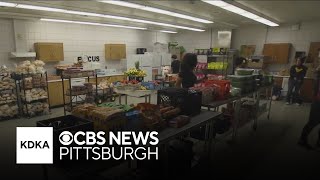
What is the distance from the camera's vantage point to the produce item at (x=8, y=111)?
5.80 meters

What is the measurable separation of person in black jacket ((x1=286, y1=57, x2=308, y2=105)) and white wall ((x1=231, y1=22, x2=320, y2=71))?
108 centimetres

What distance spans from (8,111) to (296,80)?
8.99m

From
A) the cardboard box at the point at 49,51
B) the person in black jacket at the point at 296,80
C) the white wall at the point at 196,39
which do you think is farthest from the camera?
the white wall at the point at 196,39

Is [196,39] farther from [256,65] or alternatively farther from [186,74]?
[186,74]

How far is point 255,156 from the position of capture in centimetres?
388

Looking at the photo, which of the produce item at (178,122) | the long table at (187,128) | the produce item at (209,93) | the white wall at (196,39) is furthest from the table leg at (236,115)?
the white wall at (196,39)

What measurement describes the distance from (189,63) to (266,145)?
222 centimetres

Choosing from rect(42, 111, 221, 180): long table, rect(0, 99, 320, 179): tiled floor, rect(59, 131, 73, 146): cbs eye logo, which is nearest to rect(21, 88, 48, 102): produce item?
rect(0, 99, 320, 179): tiled floor

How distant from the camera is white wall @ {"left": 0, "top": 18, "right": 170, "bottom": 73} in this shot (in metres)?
6.62

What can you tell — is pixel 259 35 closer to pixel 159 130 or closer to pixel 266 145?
pixel 266 145

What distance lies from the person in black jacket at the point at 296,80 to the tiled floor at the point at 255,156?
8.94ft

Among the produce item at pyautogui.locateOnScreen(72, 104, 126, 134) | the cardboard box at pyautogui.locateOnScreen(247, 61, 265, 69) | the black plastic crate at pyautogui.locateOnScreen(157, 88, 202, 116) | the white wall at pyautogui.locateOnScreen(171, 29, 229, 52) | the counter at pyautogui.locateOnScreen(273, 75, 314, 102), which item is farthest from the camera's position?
the white wall at pyautogui.locateOnScreen(171, 29, 229, 52)

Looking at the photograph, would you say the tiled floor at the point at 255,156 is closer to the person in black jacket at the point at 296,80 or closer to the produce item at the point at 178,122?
Answer: the produce item at the point at 178,122

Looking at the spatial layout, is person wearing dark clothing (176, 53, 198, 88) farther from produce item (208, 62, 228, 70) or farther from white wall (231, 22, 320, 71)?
white wall (231, 22, 320, 71)
